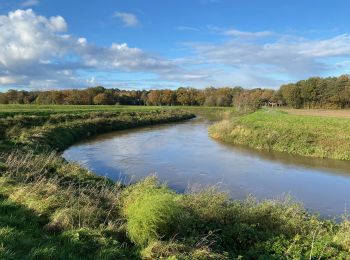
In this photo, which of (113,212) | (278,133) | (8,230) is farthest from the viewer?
(278,133)

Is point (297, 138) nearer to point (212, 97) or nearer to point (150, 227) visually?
point (150, 227)

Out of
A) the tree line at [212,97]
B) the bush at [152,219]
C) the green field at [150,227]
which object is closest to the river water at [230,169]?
the green field at [150,227]

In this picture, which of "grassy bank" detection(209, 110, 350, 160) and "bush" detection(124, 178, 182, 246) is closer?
"bush" detection(124, 178, 182, 246)

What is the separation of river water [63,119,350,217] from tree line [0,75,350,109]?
52792 millimetres

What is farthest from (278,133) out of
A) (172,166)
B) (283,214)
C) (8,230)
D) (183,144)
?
(8,230)

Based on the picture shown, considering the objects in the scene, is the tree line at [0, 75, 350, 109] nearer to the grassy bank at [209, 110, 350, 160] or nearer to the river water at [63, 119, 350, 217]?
the grassy bank at [209, 110, 350, 160]

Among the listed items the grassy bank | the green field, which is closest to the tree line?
the grassy bank

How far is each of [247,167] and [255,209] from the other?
12.8 meters

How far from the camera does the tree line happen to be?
91375 millimetres

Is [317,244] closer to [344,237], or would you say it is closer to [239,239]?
[344,237]

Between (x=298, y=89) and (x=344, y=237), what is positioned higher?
(x=298, y=89)

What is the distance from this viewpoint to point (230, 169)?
22469 millimetres

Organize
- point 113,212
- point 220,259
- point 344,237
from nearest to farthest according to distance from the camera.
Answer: point 220,259 → point 344,237 → point 113,212

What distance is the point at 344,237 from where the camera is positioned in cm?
945
